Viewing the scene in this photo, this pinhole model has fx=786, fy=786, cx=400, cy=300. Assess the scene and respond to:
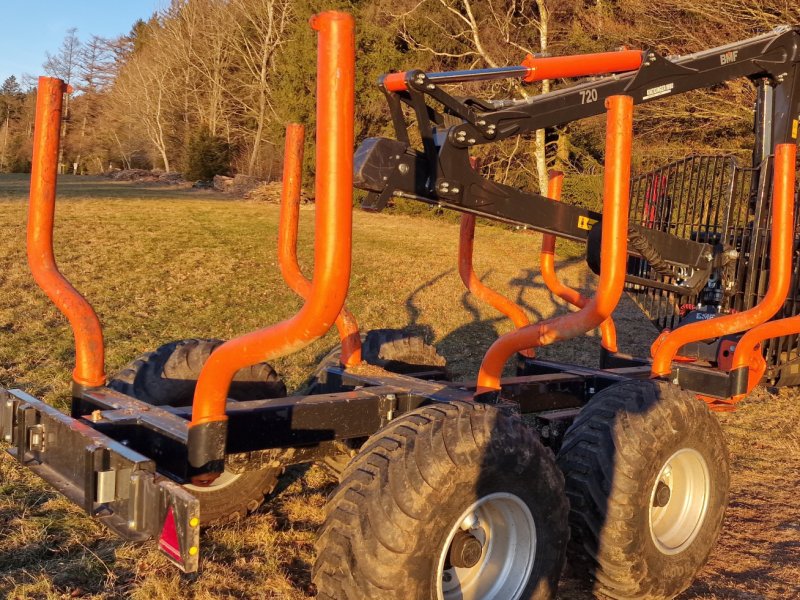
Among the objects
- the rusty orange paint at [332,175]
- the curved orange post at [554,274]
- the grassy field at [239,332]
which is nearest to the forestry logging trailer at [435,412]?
the rusty orange paint at [332,175]

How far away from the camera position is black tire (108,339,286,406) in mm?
3805

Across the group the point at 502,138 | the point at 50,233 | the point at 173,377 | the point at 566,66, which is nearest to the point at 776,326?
the point at 566,66

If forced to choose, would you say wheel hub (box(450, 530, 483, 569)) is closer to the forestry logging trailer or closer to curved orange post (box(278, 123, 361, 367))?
the forestry logging trailer

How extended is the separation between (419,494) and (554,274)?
9.81ft

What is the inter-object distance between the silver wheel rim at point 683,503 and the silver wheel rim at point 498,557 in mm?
879

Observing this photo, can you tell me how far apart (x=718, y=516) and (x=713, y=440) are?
0.36 metres

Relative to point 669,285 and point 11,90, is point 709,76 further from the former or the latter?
point 11,90

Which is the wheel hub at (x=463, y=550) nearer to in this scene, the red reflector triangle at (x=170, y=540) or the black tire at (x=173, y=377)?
the red reflector triangle at (x=170, y=540)

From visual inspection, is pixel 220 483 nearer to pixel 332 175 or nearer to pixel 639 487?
pixel 639 487

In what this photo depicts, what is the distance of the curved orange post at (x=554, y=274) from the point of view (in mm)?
5047

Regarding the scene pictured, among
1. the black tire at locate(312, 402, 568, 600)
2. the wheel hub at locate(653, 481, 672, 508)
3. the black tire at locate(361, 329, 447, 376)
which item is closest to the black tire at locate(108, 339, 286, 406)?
the black tire at locate(361, 329, 447, 376)

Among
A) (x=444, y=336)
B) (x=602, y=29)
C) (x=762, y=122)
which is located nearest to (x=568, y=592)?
(x=762, y=122)

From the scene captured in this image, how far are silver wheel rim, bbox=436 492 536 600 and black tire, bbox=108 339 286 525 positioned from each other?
1328 mm

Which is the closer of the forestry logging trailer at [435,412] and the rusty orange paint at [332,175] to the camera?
the rusty orange paint at [332,175]
